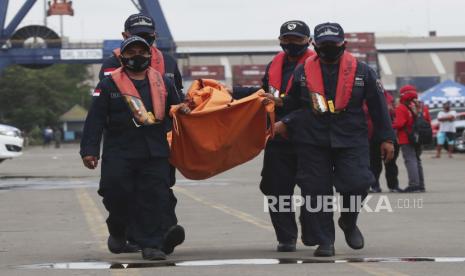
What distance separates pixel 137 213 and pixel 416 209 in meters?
6.99

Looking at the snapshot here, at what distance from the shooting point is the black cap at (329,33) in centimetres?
1131

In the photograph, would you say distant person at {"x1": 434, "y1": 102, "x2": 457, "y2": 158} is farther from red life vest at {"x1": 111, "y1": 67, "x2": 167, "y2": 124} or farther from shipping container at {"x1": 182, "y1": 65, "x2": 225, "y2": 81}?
shipping container at {"x1": 182, "y1": 65, "x2": 225, "y2": 81}

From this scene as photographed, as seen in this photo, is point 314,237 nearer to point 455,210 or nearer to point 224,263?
point 224,263

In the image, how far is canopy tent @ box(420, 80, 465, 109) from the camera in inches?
2256

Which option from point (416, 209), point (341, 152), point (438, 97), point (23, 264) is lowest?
point (438, 97)

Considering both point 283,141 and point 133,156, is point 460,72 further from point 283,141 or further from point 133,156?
point 133,156

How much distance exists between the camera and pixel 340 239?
42.4 ft

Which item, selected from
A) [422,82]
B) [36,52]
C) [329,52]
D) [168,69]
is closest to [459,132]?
[168,69]

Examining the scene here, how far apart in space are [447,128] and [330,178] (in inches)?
1211

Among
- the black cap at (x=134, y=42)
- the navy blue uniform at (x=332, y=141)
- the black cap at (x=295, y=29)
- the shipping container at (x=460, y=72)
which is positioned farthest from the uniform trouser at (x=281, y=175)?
the shipping container at (x=460, y=72)

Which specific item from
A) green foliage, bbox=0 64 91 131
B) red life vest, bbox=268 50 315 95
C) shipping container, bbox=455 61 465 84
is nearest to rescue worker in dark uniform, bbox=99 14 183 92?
red life vest, bbox=268 50 315 95

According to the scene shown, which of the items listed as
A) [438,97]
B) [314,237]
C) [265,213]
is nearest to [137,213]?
[314,237]

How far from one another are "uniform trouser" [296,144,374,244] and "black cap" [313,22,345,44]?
0.89 m

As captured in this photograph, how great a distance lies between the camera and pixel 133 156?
11.2 meters
